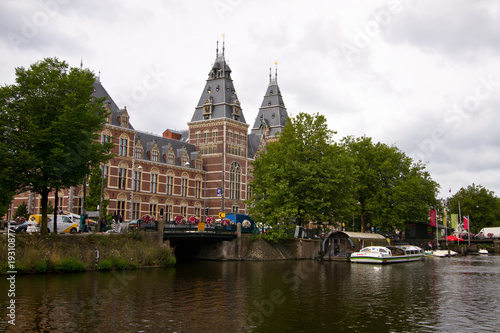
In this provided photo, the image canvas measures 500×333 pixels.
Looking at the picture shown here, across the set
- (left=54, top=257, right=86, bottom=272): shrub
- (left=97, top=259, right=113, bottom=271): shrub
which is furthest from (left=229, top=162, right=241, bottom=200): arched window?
(left=54, top=257, right=86, bottom=272): shrub

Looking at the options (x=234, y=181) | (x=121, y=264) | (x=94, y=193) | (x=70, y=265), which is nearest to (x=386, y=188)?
(x=234, y=181)

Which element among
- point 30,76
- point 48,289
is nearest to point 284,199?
point 30,76

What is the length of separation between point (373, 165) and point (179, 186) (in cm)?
3042

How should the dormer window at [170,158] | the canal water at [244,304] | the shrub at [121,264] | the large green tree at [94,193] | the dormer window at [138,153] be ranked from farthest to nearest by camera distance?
1. the dormer window at [170,158]
2. the dormer window at [138,153]
3. the large green tree at [94,193]
4. the shrub at [121,264]
5. the canal water at [244,304]

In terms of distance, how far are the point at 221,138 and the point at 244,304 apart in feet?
202

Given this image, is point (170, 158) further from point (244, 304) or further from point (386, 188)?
point (244, 304)

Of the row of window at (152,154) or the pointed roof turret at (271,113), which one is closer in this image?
the row of window at (152,154)

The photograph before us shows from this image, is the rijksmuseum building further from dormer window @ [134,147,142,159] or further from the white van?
the white van

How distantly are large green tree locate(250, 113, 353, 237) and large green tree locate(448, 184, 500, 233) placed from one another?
2471 inches

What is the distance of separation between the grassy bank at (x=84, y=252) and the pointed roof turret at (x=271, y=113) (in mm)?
66695

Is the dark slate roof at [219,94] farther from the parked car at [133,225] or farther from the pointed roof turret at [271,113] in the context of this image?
the parked car at [133,225]

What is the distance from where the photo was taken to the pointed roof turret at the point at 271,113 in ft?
342

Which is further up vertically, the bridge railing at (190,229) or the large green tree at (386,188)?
the large green tree at (386,188)

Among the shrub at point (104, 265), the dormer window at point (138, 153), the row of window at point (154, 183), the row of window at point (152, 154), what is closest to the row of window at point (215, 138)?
the row of window at point (152, 154)
